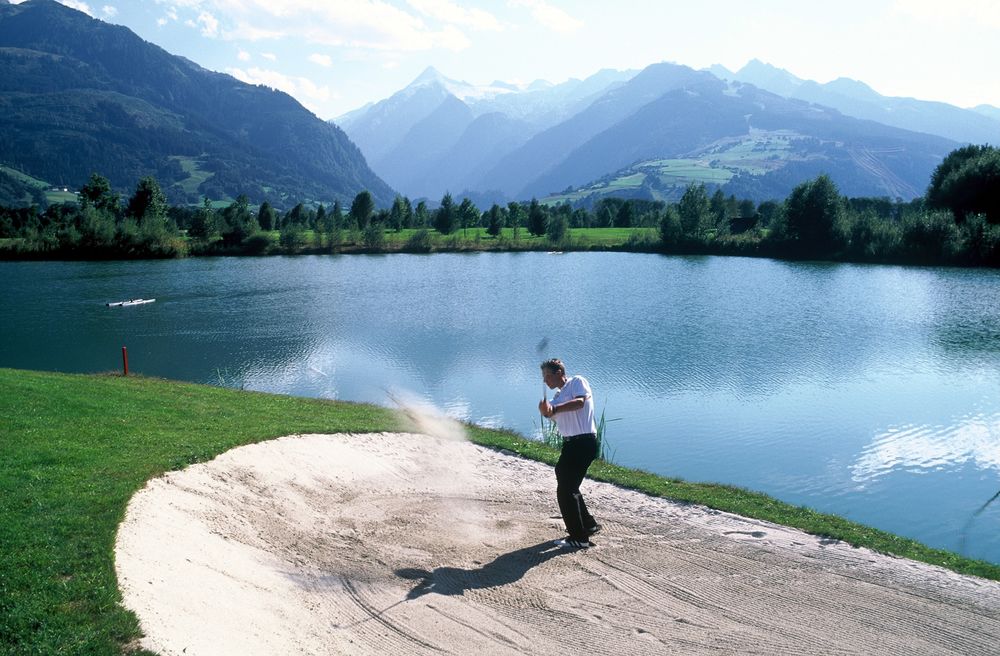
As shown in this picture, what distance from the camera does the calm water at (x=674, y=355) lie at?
20656mm

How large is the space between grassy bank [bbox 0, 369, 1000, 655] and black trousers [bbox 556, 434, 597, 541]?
3642mm

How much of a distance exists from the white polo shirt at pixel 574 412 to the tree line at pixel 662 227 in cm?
8683

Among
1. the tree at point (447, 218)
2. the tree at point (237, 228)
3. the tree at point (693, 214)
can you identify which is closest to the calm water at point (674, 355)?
the tree at point (693, 214)

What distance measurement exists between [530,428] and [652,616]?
14.9 meters

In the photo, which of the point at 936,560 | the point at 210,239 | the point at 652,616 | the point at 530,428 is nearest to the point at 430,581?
the point at 652,616

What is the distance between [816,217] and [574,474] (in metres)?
97.2

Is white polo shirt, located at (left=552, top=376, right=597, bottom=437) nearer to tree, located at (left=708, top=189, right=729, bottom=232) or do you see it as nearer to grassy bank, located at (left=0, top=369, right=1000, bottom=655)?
grassy bank, located at (left=0, top=369, right=1000, bottom=655)

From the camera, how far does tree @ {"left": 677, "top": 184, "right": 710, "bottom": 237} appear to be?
110562 millimetres

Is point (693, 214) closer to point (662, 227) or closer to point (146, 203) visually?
point (662, 227)

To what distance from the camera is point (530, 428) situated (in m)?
24.4

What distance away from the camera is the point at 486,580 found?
10438mm

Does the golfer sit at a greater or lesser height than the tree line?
lesser

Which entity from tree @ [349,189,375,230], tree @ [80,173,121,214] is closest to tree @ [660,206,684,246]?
tree @ [349,189,375,230]

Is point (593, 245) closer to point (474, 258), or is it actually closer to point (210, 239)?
point (474, 258)
